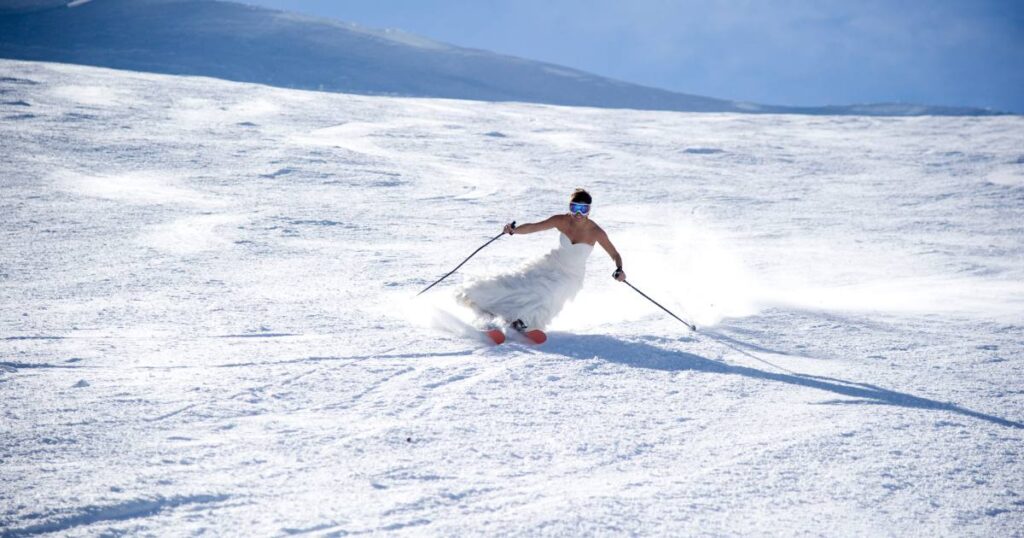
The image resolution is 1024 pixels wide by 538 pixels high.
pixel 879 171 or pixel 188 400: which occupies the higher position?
pixel 879 171

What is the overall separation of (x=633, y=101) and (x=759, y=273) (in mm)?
31685

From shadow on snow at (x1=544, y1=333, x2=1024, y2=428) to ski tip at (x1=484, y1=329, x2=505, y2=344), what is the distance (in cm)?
34

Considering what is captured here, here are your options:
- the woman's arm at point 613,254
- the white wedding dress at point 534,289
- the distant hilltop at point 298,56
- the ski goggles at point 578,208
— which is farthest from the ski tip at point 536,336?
the distant hilltop at point 298,56

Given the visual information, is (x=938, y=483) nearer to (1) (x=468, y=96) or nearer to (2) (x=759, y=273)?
(2) (x=759, y=273)

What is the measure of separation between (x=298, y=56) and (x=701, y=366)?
121ft

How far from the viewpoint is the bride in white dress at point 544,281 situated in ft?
20.3

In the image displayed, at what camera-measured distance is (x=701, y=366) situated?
5715 mm

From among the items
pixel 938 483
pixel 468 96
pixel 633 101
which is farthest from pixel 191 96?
pixel 633 101

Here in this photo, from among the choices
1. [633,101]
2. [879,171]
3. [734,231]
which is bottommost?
[734,231]

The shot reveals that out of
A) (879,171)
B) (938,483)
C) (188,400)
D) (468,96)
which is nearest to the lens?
(938,483)

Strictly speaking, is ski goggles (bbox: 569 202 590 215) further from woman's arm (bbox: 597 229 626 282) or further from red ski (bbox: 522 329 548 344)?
red ski (bbox: 522 329 548 344)

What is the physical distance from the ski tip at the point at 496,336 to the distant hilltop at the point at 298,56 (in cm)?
2634

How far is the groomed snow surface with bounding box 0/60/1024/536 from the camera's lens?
3.59 m

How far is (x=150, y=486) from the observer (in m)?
3.50
